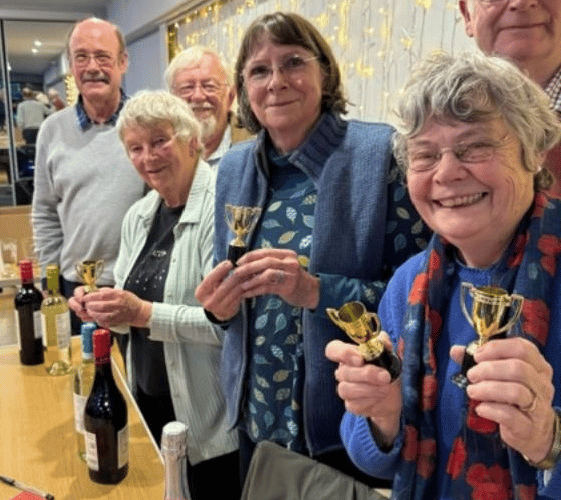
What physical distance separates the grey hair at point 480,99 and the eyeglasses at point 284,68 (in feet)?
1.70

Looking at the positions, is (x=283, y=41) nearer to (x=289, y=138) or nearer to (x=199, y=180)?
(x=289, y=138)

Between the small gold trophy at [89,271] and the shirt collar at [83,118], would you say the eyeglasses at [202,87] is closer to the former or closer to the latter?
the shirt collar at [83,118]

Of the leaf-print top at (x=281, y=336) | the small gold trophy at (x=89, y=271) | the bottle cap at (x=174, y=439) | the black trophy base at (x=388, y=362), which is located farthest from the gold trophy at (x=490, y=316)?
the small gold trophy at (x=89, y=271)

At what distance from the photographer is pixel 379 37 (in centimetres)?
279

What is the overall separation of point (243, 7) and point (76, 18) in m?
4.50

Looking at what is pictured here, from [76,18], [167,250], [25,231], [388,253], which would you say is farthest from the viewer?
[76,18]

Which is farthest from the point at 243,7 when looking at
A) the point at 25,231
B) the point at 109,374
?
the point at 109,374

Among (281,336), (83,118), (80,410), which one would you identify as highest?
(83,118)

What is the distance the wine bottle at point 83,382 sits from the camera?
4.10ft

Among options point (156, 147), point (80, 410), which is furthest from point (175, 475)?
point (156, 147)

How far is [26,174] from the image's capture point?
786 cm

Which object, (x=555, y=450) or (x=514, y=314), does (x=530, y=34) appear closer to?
(x=514, y=314)

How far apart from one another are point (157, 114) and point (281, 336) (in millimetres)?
813

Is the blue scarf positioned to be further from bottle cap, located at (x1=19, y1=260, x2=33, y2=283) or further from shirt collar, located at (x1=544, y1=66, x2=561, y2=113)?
bottle cap, located at (x1=19, y1=260, x2=33, y2=283)
